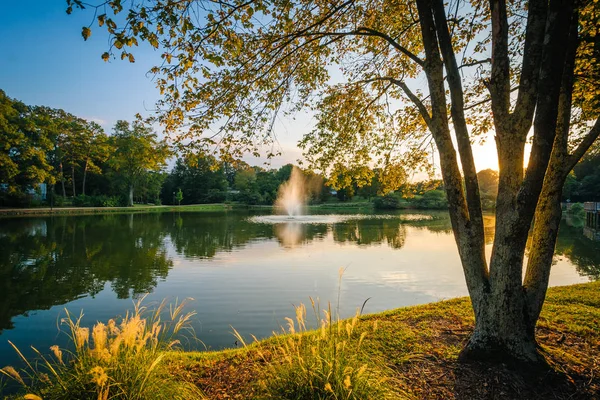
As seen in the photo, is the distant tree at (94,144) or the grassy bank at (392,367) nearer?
the grassy bank at (392,367)

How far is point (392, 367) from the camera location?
3.55 meters

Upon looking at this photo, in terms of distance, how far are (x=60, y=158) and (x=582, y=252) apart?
160 feet

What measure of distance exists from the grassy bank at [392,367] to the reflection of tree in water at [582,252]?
826 cm

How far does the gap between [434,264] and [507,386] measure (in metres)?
9.71

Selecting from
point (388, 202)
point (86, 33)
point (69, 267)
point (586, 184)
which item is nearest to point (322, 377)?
point (86, 33)

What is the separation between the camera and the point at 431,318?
17.1 feet

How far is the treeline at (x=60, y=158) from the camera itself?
30822mm

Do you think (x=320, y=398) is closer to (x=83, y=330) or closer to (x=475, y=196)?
(x=83, y=330)

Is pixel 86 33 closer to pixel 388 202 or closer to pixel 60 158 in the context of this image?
pixel 60 158

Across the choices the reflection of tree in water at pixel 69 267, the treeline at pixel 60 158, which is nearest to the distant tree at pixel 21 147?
the treeline at pixel 60 158

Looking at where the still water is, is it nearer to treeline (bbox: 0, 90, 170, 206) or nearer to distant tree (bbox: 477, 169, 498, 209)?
treeline (bbox: 0, 90, 170, 206)

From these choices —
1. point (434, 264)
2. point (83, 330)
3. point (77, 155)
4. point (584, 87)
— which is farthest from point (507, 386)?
point (77, 155)

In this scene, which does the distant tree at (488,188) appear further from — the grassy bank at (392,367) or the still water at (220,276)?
the grassy bank at (392,367)

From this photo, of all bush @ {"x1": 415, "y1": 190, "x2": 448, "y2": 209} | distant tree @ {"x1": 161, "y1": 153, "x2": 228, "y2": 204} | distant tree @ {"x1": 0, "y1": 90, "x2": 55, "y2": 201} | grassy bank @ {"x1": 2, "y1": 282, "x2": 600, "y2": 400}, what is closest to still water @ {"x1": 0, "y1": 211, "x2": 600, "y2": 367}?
grassy bank @ {"x1": 2, "y1": 282, "x2": 600, "y2": 400}
